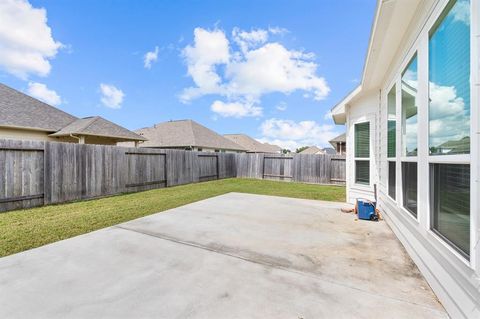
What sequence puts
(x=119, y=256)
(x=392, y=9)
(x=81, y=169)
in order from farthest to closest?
(x=81, y=169)
(x=119, y=256)
(x=392, y=9)

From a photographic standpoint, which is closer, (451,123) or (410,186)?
(451,123)

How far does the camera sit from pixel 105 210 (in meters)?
5.91

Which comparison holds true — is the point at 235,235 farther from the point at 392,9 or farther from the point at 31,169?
the point at 31,169

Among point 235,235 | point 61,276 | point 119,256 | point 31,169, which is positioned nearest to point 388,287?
point 235,235

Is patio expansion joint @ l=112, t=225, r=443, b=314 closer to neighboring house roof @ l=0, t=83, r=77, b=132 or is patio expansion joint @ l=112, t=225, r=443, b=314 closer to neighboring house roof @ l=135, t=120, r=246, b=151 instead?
neighboring house roof @ l=0, t=83, r=77, b=132

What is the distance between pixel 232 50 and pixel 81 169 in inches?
480

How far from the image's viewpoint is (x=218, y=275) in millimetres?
2543

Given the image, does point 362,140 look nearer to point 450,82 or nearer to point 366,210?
point 366,210

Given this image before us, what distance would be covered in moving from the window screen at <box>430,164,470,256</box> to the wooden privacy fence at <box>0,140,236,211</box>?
883cm

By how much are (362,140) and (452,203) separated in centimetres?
463

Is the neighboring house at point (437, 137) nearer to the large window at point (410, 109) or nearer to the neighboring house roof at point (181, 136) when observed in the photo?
the large window at point (410, 109)

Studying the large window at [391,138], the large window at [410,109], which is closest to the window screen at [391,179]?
the large window at [391,138]

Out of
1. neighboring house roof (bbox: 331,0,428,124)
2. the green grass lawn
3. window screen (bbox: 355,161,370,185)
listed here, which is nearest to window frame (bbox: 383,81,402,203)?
neighboring house roof (bbox: 331,0,428,124)

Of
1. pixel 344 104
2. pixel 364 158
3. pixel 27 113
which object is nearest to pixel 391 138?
pixel 364 158
